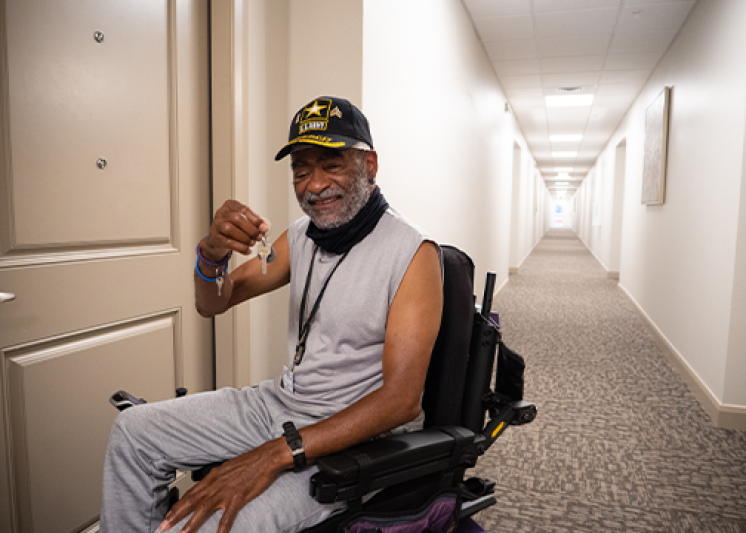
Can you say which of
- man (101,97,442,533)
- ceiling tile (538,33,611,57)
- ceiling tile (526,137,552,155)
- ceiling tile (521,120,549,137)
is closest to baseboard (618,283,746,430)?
man (101,97,442,533)

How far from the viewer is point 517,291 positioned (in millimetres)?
7578

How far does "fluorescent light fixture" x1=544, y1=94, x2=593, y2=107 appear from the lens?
7.15m

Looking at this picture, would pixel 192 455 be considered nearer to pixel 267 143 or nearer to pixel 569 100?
pixel 267 143

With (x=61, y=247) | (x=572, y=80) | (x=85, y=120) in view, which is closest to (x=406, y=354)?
(x=61, y=247)

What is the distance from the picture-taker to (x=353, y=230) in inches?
50.6

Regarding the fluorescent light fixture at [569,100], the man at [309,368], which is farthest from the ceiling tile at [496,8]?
the man at [309,368]

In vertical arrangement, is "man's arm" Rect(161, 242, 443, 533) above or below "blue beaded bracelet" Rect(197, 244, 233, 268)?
below

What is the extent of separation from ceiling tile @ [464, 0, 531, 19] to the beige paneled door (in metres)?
2.98

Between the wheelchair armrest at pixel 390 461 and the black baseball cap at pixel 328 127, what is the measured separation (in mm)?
649

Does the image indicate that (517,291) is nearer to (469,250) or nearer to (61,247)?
(469,250)

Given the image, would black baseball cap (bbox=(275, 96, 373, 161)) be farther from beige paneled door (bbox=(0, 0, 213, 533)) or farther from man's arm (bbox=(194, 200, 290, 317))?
beige paneled door (bbox=(0, 0, 213, 533))

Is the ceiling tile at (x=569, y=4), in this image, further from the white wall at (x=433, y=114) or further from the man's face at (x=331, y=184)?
the man's face at (x=331, y=184)

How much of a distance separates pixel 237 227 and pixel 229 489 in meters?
0.52

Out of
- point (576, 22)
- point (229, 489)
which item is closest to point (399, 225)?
point (229, 489)
